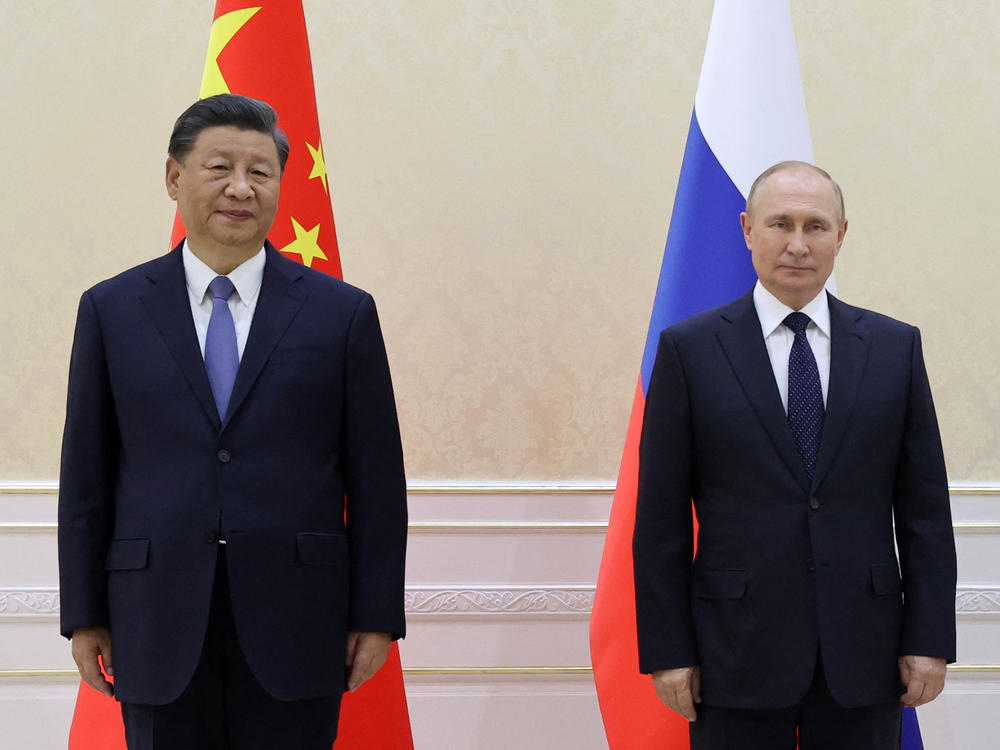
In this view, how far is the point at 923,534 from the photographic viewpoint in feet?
5.96

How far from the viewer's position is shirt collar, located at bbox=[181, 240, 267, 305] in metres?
1.80

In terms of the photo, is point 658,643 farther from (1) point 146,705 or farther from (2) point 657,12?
(2) point 657,12

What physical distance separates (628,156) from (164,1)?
1475 millimetres

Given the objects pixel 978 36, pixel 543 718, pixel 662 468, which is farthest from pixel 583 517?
pixel 978 36

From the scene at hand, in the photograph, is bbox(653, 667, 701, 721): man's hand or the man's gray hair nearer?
bbox(653, 667, 701, 721): man's hand

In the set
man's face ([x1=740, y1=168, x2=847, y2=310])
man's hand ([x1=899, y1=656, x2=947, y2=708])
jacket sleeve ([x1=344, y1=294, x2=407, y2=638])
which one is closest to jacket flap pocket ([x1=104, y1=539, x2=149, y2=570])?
jacket sleeve ([x1=344, y1=294, x2=407, y2=638])

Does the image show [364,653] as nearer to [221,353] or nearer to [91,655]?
[91,655]

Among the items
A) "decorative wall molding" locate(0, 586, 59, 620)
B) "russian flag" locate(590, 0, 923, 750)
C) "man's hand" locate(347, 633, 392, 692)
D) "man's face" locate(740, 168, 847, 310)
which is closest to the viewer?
"man's hand" locate(347, 633, 392, 692)

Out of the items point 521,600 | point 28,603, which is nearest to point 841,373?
point 521,600

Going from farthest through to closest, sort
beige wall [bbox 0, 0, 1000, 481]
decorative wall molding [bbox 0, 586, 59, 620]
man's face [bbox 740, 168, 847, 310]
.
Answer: beige wall [bbox 0, 0, 1000, 481], decorative wall molding [bbox 0, 586, 59, 620], man's face [bbox 740, 168, 847, 310]

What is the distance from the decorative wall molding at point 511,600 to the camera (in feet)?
10.2

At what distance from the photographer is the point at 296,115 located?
8.23ft

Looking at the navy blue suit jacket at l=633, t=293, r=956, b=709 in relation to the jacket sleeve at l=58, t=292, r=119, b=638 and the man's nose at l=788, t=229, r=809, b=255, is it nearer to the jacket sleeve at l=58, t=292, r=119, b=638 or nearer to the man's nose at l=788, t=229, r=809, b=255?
the man's nose at l=788, t=229, r=809, b=255

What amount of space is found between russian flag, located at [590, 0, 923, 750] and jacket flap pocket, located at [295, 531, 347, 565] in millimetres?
853
